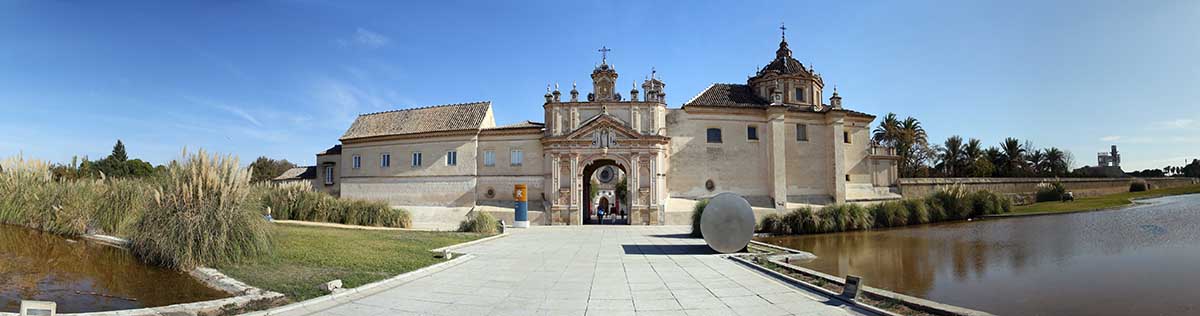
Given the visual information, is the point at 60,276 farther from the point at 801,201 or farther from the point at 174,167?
the point at 801,201

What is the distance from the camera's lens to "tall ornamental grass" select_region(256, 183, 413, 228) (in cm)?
2211

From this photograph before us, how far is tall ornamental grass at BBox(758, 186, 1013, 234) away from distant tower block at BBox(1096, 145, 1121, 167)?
55396mm

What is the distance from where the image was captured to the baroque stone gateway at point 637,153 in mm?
29672

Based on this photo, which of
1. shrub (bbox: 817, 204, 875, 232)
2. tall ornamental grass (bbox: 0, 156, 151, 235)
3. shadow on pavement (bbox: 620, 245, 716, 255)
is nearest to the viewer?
tall ornamental grass (bbox: 0, 156, 151, 235)

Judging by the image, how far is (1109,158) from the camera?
70562 mm

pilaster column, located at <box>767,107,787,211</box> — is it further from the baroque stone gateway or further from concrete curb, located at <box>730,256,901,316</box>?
concrete curb, located at <box>730,256,901,316</box>

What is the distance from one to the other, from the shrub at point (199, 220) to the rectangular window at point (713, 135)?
25347mm

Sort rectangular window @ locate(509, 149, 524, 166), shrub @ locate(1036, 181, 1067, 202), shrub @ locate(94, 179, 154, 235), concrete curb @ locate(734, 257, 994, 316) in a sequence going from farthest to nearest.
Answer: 1. shrub @ locate(1036, 181, 1067, 202)
2. rectangular window @ locate(509, 149, 524, 166)
3. shrub @ locate(94, 179, 154, 235)
4. concrete curb @ locate(734, 257, 994, 316)

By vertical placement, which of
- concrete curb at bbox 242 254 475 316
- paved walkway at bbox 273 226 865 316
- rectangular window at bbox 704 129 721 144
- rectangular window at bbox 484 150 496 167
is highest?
rectangular window at bbox 704 129 721 144

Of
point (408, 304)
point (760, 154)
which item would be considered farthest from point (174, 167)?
point (760, 154)

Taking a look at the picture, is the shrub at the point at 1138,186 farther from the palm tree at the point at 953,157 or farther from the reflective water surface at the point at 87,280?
the reflective water surface at the point at 87,280

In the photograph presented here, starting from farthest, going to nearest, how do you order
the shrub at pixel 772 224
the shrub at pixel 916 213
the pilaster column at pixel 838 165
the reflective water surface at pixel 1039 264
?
1. the pilaster column at pixel 838 165
2. the shrub at pixel 916 213
3. the shrub at pixel 772 224
4. the reflective water surface at pixel 1039 264

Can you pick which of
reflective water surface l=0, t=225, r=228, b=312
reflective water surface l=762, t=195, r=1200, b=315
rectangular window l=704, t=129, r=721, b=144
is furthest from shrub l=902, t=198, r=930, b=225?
reflective water surface l=0, t=225, r=228, b=312

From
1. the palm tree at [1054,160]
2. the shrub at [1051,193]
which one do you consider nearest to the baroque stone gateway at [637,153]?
the shrub at [1051,193]
